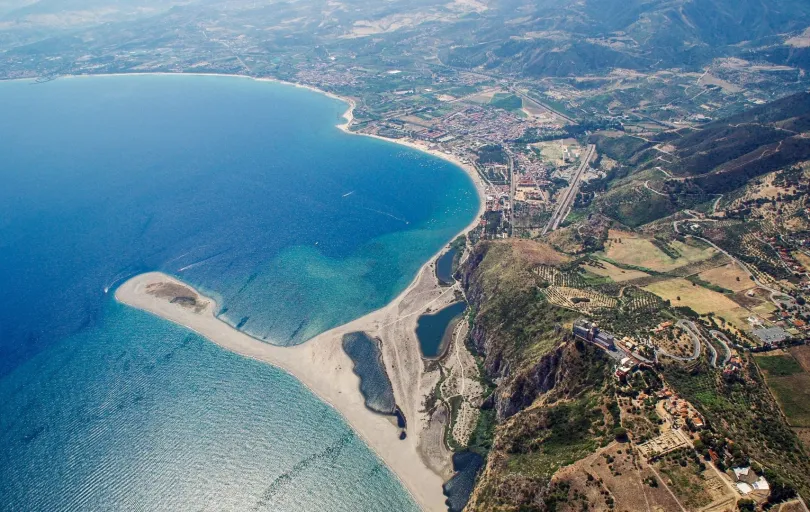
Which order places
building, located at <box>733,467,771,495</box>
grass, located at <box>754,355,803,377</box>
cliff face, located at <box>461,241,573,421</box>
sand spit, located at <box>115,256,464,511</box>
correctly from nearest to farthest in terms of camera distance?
building, located at <box>733,467,771,495</box>, grass, located at <box>754,355,803,377</box>, sand spit, located at <box>115,256,464,511</box>, cliff face, located at <box>461,241,573,421</box>

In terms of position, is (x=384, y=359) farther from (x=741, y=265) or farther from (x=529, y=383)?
(x=741, y=265)

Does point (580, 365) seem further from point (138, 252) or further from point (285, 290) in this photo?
point (138, 252)

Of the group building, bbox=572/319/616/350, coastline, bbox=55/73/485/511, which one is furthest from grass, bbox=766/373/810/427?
coastline, bbox=55/73/485/511

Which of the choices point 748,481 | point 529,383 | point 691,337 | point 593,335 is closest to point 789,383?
point 691,337

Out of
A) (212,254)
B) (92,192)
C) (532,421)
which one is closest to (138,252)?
(212,254)

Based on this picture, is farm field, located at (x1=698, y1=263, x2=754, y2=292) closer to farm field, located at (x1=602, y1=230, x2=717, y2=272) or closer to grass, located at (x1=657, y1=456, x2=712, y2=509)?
farm field, located at (x1=602, y1=230, x2=717, y2=272)

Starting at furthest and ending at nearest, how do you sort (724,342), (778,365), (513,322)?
(513,322) < (724,342) < (778,365)
